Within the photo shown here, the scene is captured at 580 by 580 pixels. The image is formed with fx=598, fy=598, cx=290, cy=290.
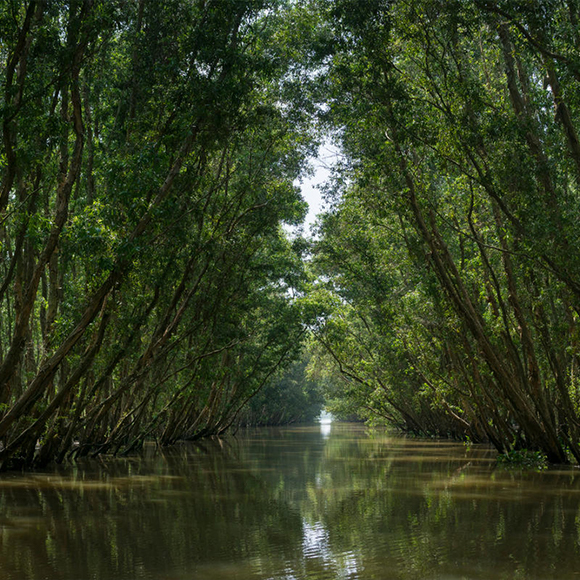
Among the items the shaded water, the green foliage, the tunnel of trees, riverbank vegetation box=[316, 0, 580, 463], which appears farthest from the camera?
the green foliage

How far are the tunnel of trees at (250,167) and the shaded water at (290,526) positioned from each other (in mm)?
2354

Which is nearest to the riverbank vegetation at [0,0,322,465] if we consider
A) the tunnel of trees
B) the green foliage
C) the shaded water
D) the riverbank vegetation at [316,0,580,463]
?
the tunnel of trees

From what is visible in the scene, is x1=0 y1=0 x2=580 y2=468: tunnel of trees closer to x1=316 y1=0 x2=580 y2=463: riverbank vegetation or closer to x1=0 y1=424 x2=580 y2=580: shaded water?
x1=316 y1=0 x2=580 y2=463: riverbank vegetation

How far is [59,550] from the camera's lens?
6.11m

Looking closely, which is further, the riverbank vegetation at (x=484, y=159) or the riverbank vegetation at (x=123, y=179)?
the riverbank vegetation at (x=484, y=159)

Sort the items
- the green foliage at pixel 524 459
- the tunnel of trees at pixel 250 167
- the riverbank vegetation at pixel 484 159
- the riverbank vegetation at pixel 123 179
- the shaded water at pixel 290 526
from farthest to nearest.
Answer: the green foliage at pixel 524 459 < the riverbank vegetation at pixel 484 159 < the tunnel of trees at pixel 250 167 < the riverbank vegetation at pixel 123 179 < the shaded water at pixel 290 526

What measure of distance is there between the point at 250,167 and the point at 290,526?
41.2 feet

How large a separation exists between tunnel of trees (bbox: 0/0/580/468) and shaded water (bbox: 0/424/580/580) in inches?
92.7

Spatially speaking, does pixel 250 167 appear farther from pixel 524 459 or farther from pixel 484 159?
pixel 524 459

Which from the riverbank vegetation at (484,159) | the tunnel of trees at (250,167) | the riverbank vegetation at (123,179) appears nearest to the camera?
the riverbank vegetation at (123,179)

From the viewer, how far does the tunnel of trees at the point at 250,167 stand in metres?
10.0

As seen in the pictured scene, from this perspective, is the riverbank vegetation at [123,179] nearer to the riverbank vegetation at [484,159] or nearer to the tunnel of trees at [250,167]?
the tunnel of trees at [250,167]

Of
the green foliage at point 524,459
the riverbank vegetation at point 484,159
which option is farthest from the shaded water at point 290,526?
the riverbank vegetation at point 484,159

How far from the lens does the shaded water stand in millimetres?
5465
